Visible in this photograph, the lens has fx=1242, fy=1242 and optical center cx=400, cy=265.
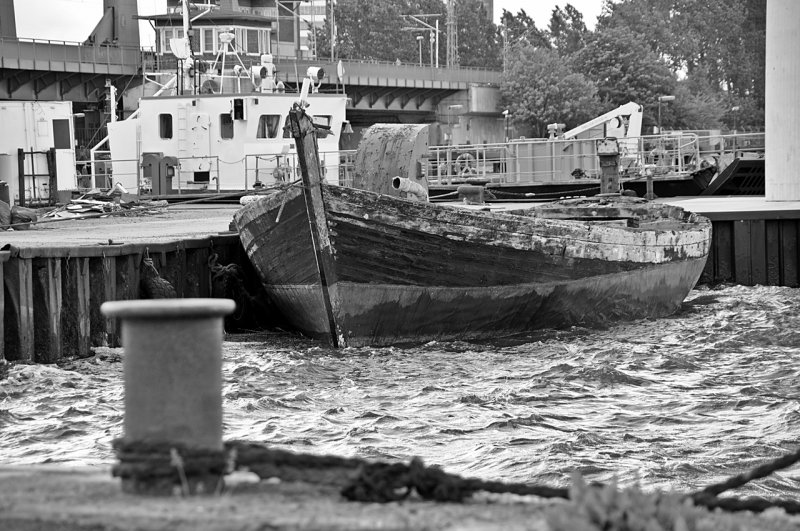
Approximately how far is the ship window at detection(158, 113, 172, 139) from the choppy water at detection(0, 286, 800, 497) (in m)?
17.4

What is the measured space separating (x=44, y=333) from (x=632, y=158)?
2729 cm

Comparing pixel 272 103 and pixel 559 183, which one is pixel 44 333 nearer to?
pixel 272 103

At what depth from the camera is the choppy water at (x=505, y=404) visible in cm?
928

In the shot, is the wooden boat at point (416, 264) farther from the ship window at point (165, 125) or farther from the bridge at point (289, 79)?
the bridge at point (289, 79)

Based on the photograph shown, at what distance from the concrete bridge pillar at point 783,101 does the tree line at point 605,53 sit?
49323 millimetres

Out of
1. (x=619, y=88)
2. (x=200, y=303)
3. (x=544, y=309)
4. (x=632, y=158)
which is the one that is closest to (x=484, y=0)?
(x=619, y=88)

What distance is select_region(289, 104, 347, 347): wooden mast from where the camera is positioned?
14.3 m

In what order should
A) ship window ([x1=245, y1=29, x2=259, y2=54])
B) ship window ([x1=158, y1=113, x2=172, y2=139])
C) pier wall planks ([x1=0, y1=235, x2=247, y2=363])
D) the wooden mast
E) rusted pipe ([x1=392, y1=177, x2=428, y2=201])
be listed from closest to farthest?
pier wall planks ([x1=0, y1=235, x2=247, y2=363]) < the wooden mast < rusted pipe ([x1=392, y1=177, x2=428, y2=201]) < ship window ([x1=158, y1=113, x2=172, y2=139]) < ship window ([x1=245, y1=29, x2=259, y2=54])

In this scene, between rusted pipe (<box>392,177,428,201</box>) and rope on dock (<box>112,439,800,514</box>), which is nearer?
Result: rope on dock (<box>112,439,800,514</box>)

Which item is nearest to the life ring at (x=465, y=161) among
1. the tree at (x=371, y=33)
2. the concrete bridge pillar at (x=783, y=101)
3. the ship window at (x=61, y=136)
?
the ship window at (x=61, y=136)

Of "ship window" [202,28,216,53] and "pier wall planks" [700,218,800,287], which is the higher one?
"ship window" [202,28,216,53]

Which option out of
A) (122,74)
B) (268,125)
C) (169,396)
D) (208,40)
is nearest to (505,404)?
(169,396)

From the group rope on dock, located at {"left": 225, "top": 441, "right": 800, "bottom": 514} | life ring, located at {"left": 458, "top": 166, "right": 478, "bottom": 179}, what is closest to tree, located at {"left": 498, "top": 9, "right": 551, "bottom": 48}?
life ring, located at {"left": 458, "top": 166, "right": 478, "bottom": 179}

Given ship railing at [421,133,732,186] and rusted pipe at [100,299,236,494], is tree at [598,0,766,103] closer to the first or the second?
ship railing at [421,133,732,186]
